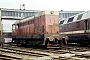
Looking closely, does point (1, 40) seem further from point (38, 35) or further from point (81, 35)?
point (81, 35)

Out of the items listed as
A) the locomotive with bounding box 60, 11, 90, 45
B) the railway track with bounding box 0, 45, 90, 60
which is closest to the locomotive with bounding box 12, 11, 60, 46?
the locomotive with bounding box 60, 11, 90, 45

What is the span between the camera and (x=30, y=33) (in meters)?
15.2

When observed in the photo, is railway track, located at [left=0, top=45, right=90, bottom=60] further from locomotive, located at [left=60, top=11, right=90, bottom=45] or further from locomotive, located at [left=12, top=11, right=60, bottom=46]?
locomotive, located at [left=60, top=11, right=90, bottom=45]

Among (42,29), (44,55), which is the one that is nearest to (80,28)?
(42,29)

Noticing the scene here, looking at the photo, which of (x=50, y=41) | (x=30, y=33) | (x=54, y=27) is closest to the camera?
(x=50, y=41)

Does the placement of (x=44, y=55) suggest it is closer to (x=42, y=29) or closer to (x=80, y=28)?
(x=42, y=29)

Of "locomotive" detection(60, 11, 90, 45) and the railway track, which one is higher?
"locomotive" detection(60, 11, 90, 45)

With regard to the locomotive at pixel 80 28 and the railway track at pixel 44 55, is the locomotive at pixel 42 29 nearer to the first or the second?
→ the locomotive at pixel 80 28

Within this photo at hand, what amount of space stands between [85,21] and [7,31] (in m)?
24.4

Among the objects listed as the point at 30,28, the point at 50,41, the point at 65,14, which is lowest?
the point at 50,41

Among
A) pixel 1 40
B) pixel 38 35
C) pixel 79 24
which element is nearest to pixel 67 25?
pixel 79 24

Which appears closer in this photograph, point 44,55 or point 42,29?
point 44,55

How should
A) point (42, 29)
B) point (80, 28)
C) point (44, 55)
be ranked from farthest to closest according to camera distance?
1. point (80, 28)
2. point (42, 29)
3. point (44, 55)

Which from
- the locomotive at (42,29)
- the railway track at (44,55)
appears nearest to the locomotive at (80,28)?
the locomotive at (42,29)
